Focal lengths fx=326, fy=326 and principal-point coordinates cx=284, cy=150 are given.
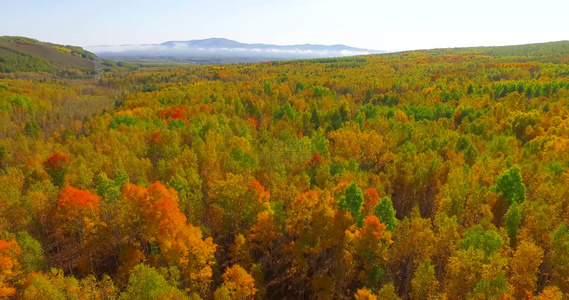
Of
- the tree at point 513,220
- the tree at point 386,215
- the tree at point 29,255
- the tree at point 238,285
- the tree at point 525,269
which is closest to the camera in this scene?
the tree at point 525,269

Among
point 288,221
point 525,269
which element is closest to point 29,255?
point 288,221

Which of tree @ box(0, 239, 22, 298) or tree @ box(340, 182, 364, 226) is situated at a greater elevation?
tree @ box(340, 182, 364, 226)

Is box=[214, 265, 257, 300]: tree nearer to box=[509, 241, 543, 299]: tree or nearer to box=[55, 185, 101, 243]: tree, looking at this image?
box=[55, 185, 101, 243]: tree

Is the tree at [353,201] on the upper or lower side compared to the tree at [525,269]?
upper

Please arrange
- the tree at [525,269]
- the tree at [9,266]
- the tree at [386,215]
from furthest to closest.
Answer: the tree at [386,215] → the tree at [9,266] → the tree at [525,269]

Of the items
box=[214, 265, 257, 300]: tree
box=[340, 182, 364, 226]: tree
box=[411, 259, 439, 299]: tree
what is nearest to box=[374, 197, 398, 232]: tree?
box=[340, 182, 364, 226]: tree

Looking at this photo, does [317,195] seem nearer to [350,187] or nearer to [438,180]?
[350,187]

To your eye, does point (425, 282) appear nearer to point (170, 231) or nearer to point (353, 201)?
point (353, 201)

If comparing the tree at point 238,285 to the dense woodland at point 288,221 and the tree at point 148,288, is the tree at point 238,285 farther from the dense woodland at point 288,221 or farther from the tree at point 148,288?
the tree at point 148,288

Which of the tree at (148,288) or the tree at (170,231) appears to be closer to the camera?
the tree at (148,288)

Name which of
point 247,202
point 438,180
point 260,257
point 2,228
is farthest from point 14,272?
point 438,180

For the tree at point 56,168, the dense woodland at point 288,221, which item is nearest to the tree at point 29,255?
the dense woodland at point 288,221
